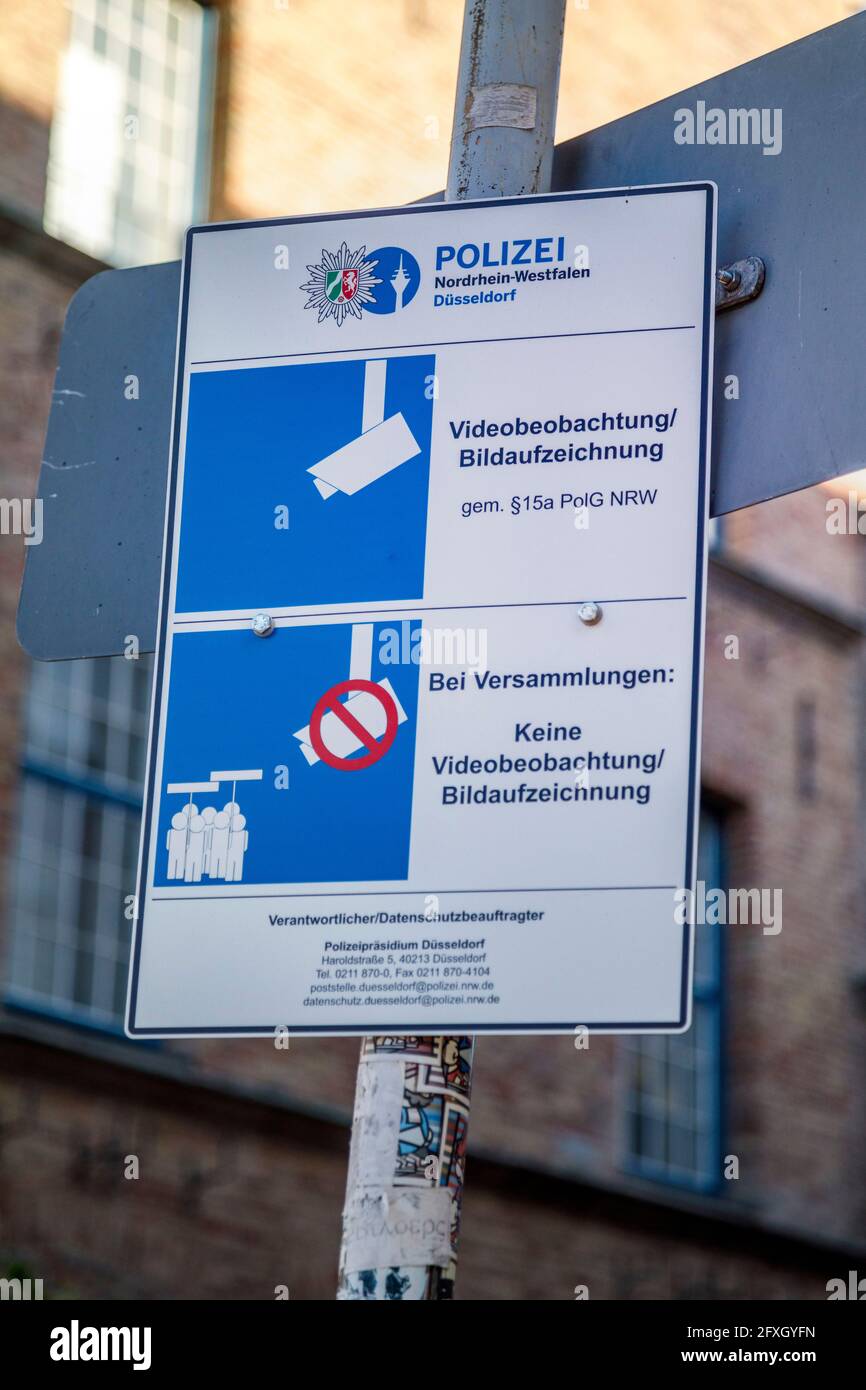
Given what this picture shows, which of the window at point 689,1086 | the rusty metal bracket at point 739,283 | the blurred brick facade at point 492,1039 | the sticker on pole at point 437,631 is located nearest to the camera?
the sticker on pole at point 437,631

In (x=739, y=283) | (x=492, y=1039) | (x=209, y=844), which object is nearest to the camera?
(x=209, y=844)

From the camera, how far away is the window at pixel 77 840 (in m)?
13.8

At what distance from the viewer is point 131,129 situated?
16.1m

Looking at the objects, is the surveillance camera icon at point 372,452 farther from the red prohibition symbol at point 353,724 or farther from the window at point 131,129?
the window at point 131,129

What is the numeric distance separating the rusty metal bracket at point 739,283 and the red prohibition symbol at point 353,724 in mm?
1001

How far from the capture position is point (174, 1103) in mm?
14016

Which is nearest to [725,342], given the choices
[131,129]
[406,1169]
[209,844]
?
[209,844]

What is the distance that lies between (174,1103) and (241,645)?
10.7m

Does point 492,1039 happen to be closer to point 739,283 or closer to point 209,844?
point 739,283

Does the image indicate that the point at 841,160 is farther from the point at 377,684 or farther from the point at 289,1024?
the point at 289,1024

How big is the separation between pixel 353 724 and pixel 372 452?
0.50m

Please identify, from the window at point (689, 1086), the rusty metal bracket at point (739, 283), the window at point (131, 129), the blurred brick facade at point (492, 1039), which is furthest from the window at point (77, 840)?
the rusty metal bracket at point (739, 283)

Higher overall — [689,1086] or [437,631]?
[689,1086]
